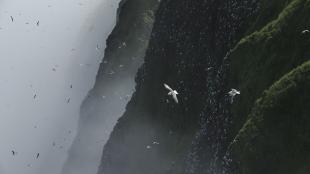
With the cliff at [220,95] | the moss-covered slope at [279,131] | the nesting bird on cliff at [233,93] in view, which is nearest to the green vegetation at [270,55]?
the cliff at [220,95]

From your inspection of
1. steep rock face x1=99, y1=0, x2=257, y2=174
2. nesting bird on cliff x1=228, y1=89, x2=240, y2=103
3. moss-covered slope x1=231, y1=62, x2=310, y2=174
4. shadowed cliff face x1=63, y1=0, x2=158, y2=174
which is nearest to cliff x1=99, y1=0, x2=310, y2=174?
moss-covered slope x1=231, y1=62, x2=310, y2=174

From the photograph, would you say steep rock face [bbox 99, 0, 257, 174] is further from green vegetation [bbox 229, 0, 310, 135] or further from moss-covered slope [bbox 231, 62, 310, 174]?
moss-covered slope [bbox 231, 62, 310, 174]

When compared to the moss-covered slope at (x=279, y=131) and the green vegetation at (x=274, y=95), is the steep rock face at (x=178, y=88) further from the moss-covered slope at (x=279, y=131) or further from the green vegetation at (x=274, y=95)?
the moss-covered slope at (x=279, y=131)

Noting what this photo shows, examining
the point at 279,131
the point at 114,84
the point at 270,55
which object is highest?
the point at 270,55

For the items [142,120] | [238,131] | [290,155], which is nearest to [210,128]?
[238,131]

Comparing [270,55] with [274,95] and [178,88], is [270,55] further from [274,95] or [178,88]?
[178,88]

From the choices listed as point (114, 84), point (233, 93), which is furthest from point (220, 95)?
point (114, 84)
